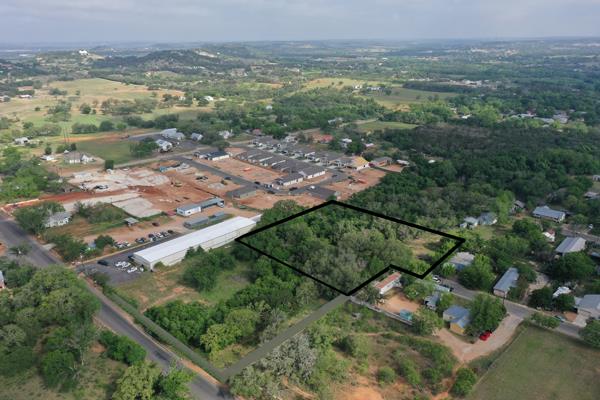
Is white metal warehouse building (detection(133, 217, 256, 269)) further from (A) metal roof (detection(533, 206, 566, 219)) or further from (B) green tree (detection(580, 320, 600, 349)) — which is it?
(A) metal roof (detection(533, 206, 566, 219))

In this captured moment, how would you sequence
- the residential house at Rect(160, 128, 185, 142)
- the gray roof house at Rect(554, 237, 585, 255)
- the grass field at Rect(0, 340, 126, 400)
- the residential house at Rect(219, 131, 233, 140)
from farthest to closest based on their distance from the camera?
the residential house at Rect(219, 131, 233, 140)
the residential house at Rect(160, 128, 185, 142)
the gray roof house at Rect(554, 237, 585, 255)
the grass field at Rect(0, 340, 126, 400)

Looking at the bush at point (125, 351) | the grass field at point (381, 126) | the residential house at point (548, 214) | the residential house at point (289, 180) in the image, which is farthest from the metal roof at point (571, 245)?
the grass field at point (381, 126)

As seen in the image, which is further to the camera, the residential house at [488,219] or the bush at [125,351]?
the residential house at [488,219]

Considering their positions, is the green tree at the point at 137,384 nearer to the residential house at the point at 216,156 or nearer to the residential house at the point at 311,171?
the residential house at the point at 311,171

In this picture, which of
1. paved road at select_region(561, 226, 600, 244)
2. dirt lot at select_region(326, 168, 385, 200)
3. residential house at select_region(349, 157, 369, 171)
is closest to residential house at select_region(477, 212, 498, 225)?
paved road at select_region(561, 226, 600, 244)

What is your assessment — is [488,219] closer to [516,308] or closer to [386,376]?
[516,308]

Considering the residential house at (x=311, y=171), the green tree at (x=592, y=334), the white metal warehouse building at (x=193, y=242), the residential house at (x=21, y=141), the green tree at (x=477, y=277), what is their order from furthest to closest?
the residential house at (x=21, y=141)
the residential house at (x=311, y=171)
the white metal warehouse building at (x=193, y=242)
the green tree at (x=477, y=277)
the green tree at (x=592, y=334)
